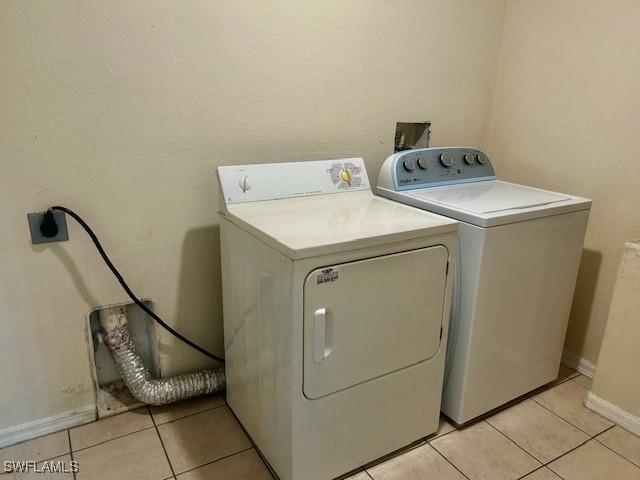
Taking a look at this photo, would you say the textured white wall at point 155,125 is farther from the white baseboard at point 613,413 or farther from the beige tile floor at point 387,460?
the white baseboard at point 613,413

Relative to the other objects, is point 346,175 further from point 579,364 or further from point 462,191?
point 579,364

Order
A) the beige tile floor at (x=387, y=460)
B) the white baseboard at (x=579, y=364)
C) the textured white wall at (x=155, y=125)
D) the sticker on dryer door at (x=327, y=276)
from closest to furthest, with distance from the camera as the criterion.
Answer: the sticker on dryer door at (x=327, y=276)
the textured white wall at (x=155, y=125)
the beige tile floor at (x=387, y=460)
the white baseboard at (x=579, y=364)

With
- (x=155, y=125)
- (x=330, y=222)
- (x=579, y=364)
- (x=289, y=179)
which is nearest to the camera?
(x=330, y=222)

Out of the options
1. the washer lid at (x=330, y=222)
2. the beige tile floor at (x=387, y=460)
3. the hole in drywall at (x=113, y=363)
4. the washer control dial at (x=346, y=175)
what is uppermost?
the washer control dial at (x=346, y=175)

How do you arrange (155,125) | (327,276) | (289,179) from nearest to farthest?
(327,276) < (155,125) < (289,179)

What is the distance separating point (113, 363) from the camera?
5.93 ft

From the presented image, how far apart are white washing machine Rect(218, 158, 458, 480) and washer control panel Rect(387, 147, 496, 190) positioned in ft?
0.81

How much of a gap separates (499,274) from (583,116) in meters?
0.89

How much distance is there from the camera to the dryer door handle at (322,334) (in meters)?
1.27

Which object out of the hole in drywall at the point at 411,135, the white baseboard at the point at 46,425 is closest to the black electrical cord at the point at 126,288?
the white baseboard at the point at 46,425

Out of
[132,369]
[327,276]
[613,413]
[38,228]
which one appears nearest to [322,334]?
[327,276]

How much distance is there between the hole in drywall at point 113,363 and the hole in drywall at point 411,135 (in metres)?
1.28

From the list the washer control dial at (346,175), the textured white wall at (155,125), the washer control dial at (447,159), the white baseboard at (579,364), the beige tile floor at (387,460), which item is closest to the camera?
the textured white wall at (155,125)

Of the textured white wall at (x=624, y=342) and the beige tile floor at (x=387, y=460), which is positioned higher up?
the textured white wall at (x=624, y=342)
